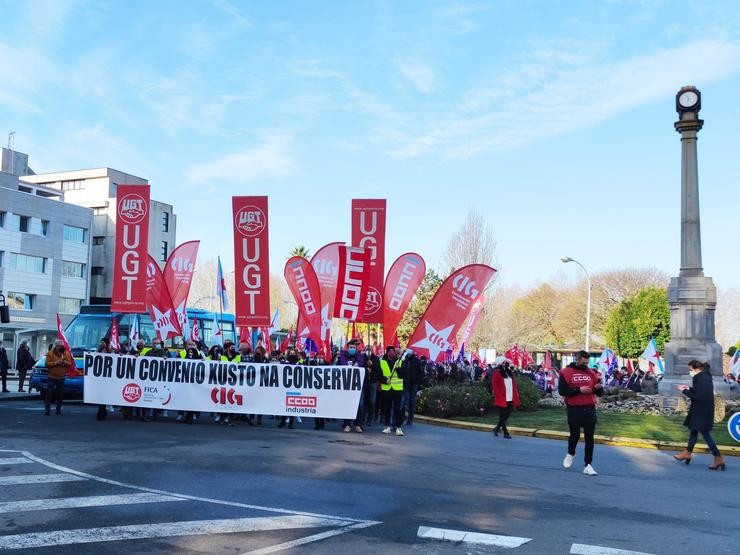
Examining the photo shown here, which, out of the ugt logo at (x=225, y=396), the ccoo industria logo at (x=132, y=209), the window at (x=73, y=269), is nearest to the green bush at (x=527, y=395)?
the ugt logo at (x=225, y=396)

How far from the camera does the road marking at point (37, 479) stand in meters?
8.48

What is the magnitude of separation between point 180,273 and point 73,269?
135ft

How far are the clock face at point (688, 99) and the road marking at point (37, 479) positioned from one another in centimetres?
2119

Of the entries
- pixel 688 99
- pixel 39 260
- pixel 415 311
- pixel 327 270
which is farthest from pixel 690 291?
pixel 39 260

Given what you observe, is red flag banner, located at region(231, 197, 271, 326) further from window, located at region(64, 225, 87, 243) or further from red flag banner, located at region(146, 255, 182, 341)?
window, located at region(64, 225, 87, 243)

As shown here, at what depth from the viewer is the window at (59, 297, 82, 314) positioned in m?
59.8

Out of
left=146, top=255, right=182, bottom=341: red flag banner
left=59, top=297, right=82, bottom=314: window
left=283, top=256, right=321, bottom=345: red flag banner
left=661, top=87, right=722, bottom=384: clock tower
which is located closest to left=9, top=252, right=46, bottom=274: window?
left=59, top=297, right=82, bottom=314: window

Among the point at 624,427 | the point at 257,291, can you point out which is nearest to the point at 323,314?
the point at 257,291

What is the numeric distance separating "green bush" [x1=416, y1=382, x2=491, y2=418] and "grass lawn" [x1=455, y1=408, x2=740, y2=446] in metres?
0.27

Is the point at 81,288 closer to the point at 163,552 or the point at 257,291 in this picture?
the point at 257,291

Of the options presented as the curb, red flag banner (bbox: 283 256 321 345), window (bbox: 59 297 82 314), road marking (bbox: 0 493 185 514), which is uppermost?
window (bbox: 59 297 82 314)

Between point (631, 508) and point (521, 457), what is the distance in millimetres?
4494

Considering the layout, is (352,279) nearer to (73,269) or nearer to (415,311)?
(415,311)

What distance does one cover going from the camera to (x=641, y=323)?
5619cm
